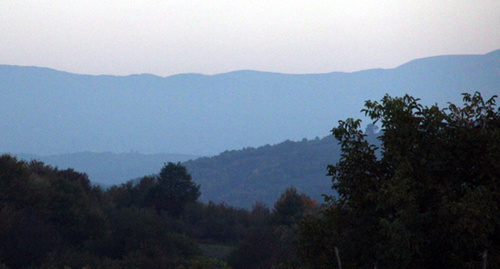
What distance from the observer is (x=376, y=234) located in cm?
800

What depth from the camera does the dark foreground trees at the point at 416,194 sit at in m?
7.10

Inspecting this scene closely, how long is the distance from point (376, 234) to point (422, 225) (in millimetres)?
713

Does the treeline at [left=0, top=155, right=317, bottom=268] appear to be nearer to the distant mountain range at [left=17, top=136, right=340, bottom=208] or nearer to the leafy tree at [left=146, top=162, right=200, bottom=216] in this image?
the leafy tree at [left=146, top=162, right=200, bottom=216]

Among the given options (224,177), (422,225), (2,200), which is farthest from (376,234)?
(224,177)

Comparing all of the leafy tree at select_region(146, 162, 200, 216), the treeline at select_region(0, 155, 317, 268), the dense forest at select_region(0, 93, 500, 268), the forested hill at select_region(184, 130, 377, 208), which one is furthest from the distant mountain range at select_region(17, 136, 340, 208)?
the dense forest at select_region(0, 93, 500, 268)

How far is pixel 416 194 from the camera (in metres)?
7.64

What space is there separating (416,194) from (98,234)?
20862 millimetres

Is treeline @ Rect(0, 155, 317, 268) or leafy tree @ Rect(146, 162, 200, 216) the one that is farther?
leafy tree @ Rect(146, 162, 200, 216)

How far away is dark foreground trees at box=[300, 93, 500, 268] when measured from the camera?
23.3 feet

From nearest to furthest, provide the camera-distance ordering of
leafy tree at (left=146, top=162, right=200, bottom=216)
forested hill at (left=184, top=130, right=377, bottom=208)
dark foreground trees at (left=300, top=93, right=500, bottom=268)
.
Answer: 1. dark foreground trees at (left=300, top=93, right=500, bottom=268)
2. leafy tree at (left=146, top=162, right=200, bottom=216)
3. forested hill at (left=184, top=130, right=377, bottom=208)

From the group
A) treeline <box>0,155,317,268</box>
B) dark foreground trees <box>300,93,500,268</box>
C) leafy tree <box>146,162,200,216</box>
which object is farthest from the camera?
leafy tree <box>146,162,200,216</box>

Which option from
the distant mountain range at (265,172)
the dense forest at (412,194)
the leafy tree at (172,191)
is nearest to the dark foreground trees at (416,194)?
the dense forest at (412,194)

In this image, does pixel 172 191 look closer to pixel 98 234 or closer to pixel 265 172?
pixel 98 234

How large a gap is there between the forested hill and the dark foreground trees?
117 metres
